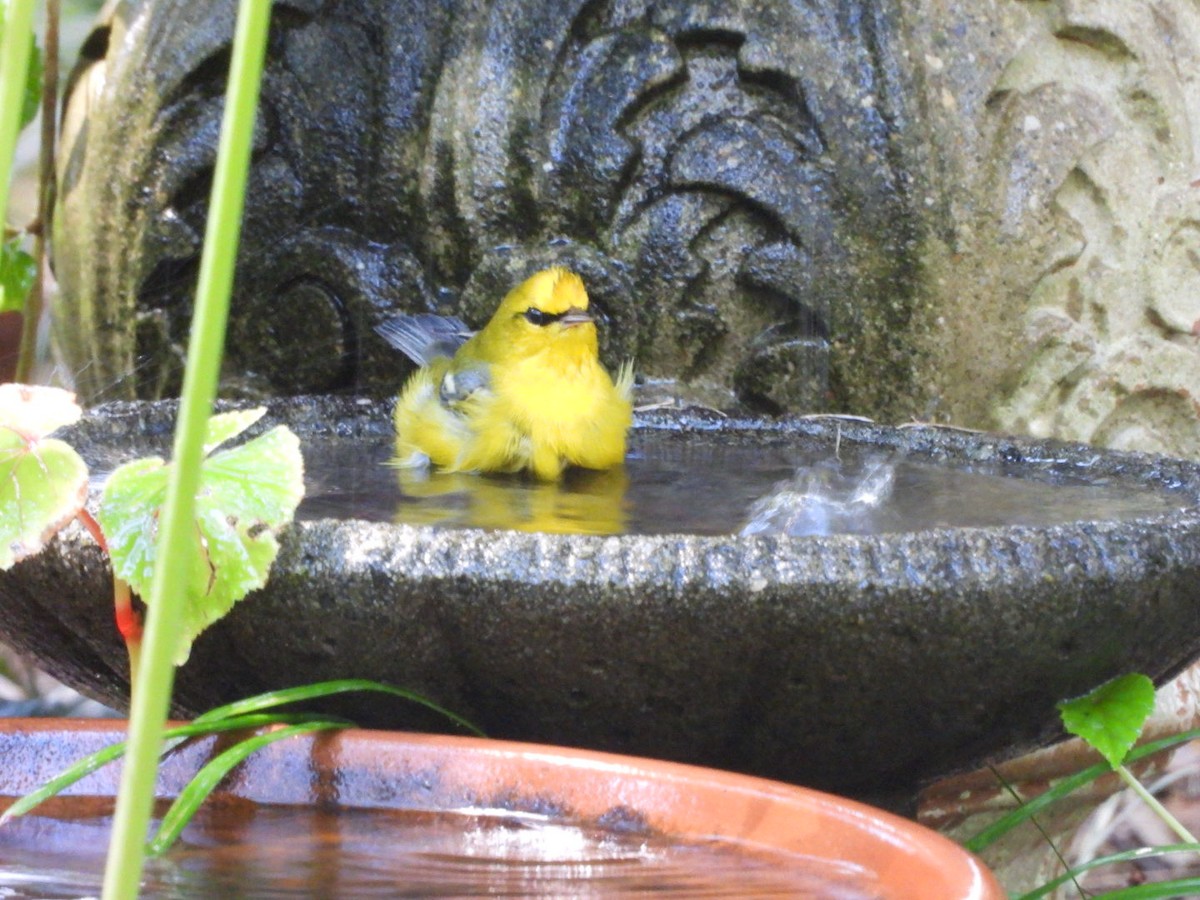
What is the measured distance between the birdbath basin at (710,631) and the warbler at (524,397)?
108 centimetres

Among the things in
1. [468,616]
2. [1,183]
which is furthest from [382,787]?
[1,183]

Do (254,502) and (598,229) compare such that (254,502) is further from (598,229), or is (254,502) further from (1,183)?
(598,229)

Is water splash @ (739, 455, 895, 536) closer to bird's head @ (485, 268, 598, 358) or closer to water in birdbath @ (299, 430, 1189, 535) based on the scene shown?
water in birdbath @ (299, 430, 1189, 535)

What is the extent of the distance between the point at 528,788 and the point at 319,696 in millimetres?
427

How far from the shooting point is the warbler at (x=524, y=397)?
296 centimetres

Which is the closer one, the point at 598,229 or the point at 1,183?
the point at 1,183

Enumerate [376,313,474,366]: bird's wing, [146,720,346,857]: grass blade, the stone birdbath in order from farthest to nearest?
[376,313,474,366]: bird's wing < the stone birdbath < [146,720,346,857]: grass blade

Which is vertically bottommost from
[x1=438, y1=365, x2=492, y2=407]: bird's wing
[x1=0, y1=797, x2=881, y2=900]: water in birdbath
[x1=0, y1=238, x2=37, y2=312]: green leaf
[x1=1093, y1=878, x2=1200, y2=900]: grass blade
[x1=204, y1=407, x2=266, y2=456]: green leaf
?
[x1=1093, y1=878, x2=1200, y2=900]: grass blade

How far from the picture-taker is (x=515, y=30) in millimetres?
3271

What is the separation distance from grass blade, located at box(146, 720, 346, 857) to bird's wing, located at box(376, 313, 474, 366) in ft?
6.05

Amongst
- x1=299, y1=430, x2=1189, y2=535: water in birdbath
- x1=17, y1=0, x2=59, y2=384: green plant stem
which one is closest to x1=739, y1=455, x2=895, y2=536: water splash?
x1=299, y1=430, x2=1189, y2=535: water in birdbath

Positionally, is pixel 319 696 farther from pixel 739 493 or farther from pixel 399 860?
pixel 739 493

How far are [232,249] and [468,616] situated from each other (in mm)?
1144

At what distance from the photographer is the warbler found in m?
2.96
